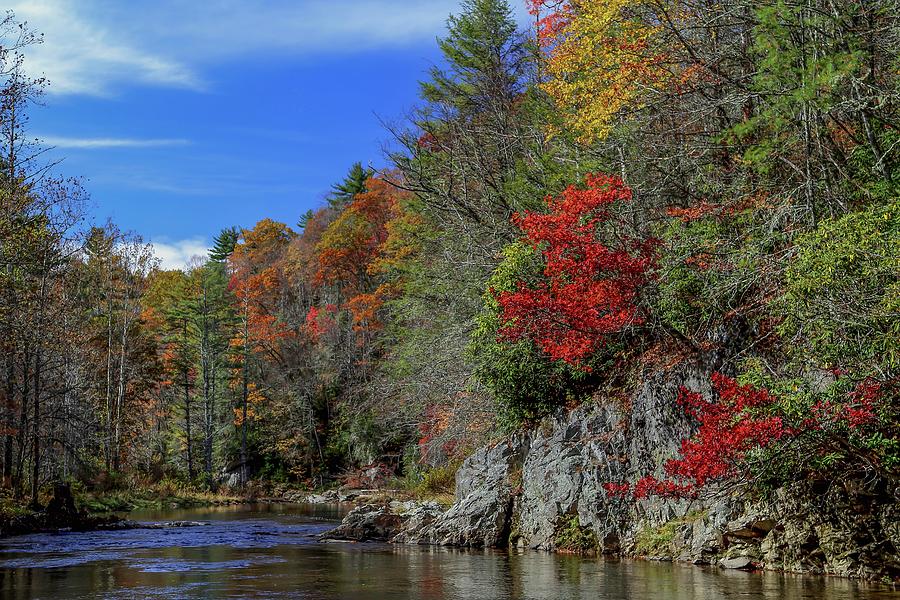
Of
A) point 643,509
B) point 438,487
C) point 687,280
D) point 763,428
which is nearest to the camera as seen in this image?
point 763,428

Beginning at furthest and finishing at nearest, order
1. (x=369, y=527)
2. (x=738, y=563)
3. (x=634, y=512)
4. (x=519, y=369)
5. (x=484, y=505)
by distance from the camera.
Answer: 1. (x=369, y=527)
2. (x=519, y=369)
3. (x=484, y=505)
4. (x=634, y=512)
5. (x=738, y=563)

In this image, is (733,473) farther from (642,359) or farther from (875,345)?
(642,359)

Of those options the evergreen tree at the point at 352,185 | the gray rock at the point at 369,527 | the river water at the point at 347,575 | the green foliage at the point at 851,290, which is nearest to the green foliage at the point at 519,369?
the river water at the point at 347,575

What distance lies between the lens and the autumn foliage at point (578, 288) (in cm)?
1503

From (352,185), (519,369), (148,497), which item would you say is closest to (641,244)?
(519,369)

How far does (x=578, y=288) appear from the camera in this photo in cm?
1504

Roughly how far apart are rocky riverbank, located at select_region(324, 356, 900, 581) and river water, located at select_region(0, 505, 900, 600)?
2.23 ft

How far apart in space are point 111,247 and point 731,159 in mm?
29986

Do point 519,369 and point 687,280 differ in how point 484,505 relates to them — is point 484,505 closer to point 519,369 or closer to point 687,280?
point 519,369

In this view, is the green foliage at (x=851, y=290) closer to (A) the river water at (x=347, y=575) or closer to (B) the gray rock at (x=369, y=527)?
(A) the river water at (x=347, y=575)

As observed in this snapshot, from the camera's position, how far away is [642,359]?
16.1 meters

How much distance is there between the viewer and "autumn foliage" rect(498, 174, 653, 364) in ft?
49.3

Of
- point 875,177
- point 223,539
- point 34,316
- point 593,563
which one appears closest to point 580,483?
point 593,563

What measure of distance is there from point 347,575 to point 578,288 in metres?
6.63
